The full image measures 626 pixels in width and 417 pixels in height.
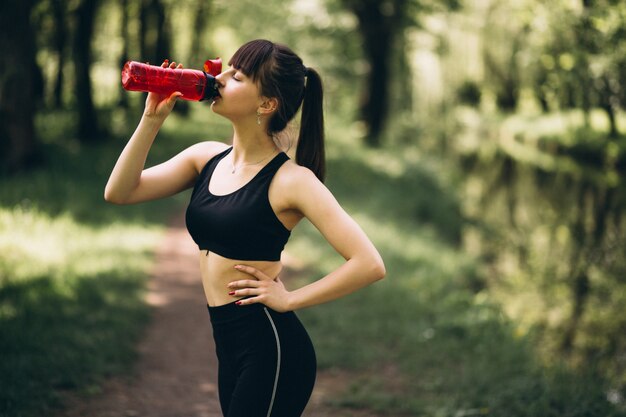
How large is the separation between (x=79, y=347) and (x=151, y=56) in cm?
1646

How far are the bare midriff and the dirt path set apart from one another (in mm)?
2203

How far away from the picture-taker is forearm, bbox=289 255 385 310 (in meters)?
2.31

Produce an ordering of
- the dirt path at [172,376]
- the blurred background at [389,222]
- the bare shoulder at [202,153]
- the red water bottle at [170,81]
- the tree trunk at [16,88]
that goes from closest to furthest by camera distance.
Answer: the red water bottle at [170,81] < the bare shoulder at [202,153] < the dirt path at [172,376] < the blurred background at [389,222] < the tree trunk at [16,88]

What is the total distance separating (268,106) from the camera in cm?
243

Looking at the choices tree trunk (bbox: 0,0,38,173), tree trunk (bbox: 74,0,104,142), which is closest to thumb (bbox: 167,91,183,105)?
tree trunk (bbox: 0,0,38,173)

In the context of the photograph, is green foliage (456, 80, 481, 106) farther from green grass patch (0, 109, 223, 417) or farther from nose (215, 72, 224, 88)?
nose (215, 72, 224, 88)

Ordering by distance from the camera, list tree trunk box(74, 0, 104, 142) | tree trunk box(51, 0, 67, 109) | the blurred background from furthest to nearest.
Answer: tree trunk box(74, 0, 104, 142), tree trunk box(51, 0, 67, 109), the blurred background

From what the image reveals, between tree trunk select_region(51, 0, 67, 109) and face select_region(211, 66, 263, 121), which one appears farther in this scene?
tree trunk select_region(51, 0, 67, 109)

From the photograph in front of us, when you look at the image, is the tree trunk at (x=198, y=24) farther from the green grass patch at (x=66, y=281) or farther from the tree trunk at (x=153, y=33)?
the green grass patch at (x=66, y=281)

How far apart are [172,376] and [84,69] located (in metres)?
11.1

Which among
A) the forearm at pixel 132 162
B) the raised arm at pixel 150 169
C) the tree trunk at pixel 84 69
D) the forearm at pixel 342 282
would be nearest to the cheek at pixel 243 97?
the raised arm at pixel 150 169

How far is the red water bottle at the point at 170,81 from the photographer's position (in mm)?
2248

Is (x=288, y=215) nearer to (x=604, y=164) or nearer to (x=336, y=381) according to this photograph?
(x=336, y=381)

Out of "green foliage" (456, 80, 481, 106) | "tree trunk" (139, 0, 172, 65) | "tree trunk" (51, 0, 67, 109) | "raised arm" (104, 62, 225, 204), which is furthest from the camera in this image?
"green foliage" (456, 80, 481, 106)
